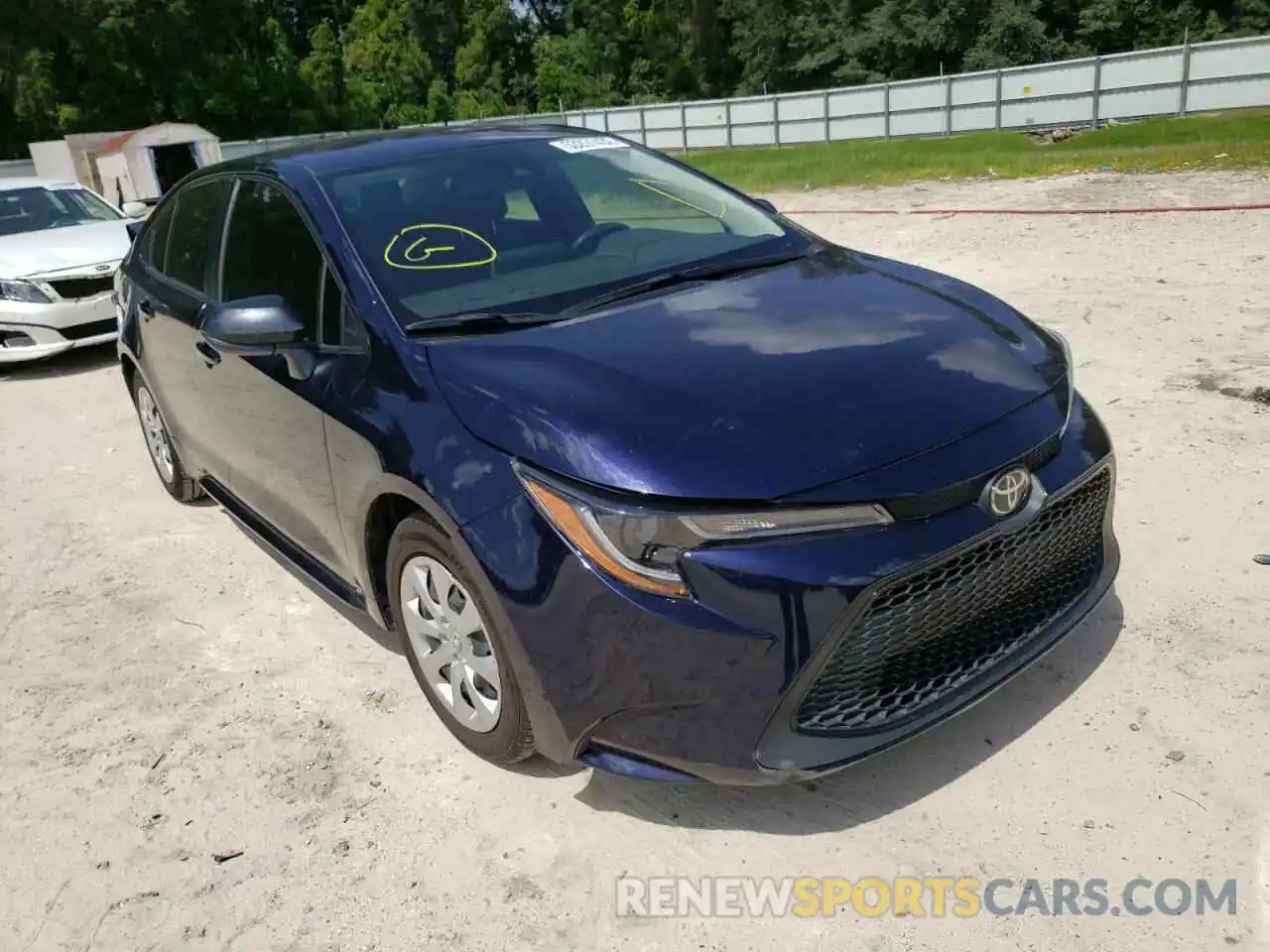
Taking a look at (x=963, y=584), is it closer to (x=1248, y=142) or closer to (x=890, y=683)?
(x=890, y=683)

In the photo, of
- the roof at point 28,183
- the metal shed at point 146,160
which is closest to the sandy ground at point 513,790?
the roof at point 28,183

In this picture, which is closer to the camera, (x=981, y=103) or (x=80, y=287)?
Answer: (x=80, y=287)

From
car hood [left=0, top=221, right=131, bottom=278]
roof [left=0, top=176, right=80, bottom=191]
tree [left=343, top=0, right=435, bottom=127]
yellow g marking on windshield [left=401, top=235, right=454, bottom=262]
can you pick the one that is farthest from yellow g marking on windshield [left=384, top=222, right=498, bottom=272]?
tree [left=343, top=0, right=435, bottom=127]

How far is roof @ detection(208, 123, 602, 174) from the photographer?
3.64m

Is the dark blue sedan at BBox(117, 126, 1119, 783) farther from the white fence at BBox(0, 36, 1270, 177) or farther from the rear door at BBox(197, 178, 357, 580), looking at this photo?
the white fence at BBox(0, 36, 1270, 177)

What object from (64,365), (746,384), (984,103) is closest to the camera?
(746,384)

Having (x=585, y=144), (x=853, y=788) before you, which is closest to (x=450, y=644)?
(x=853, y=788)

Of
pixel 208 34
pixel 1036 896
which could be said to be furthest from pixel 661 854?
pixel 208 34

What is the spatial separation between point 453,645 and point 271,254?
61.8 inches

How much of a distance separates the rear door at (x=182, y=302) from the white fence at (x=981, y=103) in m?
17.8

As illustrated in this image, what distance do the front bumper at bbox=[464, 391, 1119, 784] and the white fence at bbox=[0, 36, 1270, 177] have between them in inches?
807

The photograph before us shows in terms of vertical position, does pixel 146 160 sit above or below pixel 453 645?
below
